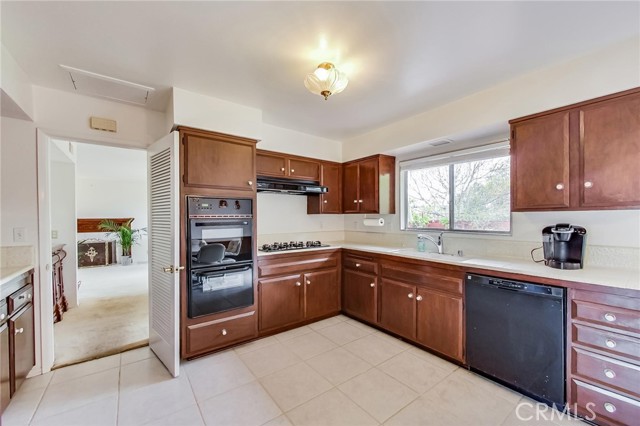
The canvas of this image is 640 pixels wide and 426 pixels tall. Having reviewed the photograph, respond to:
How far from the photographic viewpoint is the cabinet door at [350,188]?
3910 millimetres

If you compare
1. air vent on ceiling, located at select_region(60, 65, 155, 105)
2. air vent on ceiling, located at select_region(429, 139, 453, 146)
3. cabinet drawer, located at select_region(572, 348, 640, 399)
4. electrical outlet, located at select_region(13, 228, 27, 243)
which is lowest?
cabinet drawer, located at select_region(572, 348, 640, 399)

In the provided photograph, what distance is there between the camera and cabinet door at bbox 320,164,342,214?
12.8ft

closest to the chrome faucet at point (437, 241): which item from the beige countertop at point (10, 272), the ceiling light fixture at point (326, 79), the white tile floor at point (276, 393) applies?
the white tile floor at point (276, 393)

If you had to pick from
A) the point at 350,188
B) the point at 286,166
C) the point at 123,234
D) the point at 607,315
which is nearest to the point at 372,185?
the point at 350,188

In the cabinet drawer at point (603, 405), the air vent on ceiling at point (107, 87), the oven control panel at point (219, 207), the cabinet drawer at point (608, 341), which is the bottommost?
the cabinet drawer at point (603, 405)

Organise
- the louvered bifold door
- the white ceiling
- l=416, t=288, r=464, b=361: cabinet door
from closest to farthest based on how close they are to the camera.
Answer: the white ceiling
the louvered bifold door
l=416, t=288, r=464, b=361: cabinet door

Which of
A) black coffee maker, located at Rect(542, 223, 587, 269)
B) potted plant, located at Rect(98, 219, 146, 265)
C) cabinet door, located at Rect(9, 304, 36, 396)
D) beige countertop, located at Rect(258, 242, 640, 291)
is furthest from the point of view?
potted plant, located at Rect(98, 219, 146, 265)

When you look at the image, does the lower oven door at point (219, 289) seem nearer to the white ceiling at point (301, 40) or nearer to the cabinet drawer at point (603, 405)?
the white ceiling at point (301, 40)

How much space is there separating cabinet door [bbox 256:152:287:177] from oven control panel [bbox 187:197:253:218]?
61 centimetres

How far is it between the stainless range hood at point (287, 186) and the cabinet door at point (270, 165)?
0.08 m

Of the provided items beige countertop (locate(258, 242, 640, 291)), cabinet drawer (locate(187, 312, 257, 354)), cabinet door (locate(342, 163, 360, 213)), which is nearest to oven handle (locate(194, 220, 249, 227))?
cabinet drawer (locate(187, 312, 257, 354))

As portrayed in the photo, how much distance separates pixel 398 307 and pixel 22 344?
10.6 ft

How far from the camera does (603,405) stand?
5.61 feet

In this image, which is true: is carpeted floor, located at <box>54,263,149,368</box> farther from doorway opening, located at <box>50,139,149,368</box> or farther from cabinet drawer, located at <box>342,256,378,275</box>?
cabinet drawer, located at <box>342,256,378,275</box>
